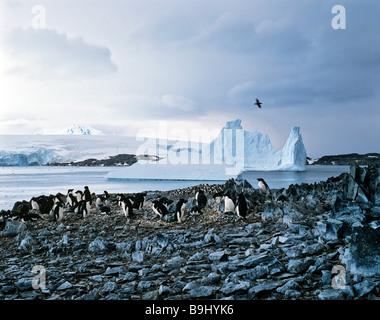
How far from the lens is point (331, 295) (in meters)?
1.98

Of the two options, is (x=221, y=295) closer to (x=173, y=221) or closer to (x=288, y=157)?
(x=173, y=221)

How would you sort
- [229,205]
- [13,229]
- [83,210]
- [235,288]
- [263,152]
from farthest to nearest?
[263,152] < [83,210] < [229,205] < [13,229] < [235,288]

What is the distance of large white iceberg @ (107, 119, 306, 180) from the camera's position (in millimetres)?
22734

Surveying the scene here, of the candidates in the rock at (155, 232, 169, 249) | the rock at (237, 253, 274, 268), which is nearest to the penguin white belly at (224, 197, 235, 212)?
the rock at (155, 232, 169, 249)

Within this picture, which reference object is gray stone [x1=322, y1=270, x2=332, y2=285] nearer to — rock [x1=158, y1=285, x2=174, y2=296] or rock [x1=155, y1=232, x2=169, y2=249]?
rock [x1=158, y1=285, x2=174, y2=296]

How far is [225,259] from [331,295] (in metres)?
1.20

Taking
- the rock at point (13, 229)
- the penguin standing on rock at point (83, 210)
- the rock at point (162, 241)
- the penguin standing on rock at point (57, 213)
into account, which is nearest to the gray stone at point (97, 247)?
the rock at point (162, 241)

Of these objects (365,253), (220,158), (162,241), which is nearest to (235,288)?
(365,253)

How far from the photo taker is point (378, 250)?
6.93 feet

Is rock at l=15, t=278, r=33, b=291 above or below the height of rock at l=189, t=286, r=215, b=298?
below

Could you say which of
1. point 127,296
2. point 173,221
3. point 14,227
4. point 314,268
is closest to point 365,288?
point 314,268

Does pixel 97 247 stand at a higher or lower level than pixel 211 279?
lower

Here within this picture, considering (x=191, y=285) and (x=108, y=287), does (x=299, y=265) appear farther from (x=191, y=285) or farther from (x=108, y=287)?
(x=108, y=287)

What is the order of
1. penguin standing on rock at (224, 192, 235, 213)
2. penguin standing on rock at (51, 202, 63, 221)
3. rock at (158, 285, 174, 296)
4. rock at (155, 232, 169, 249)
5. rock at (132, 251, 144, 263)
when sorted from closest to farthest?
1. rock at (158, 285, 174, 296)
2. rock at (132, 251, 144, 263)
3. rock at (155, 232, 169, 249)
4. penguin standing on rock at (224, 192, 235, 213)
5. penguin standing on rock at (51, 202, 63, 221)
